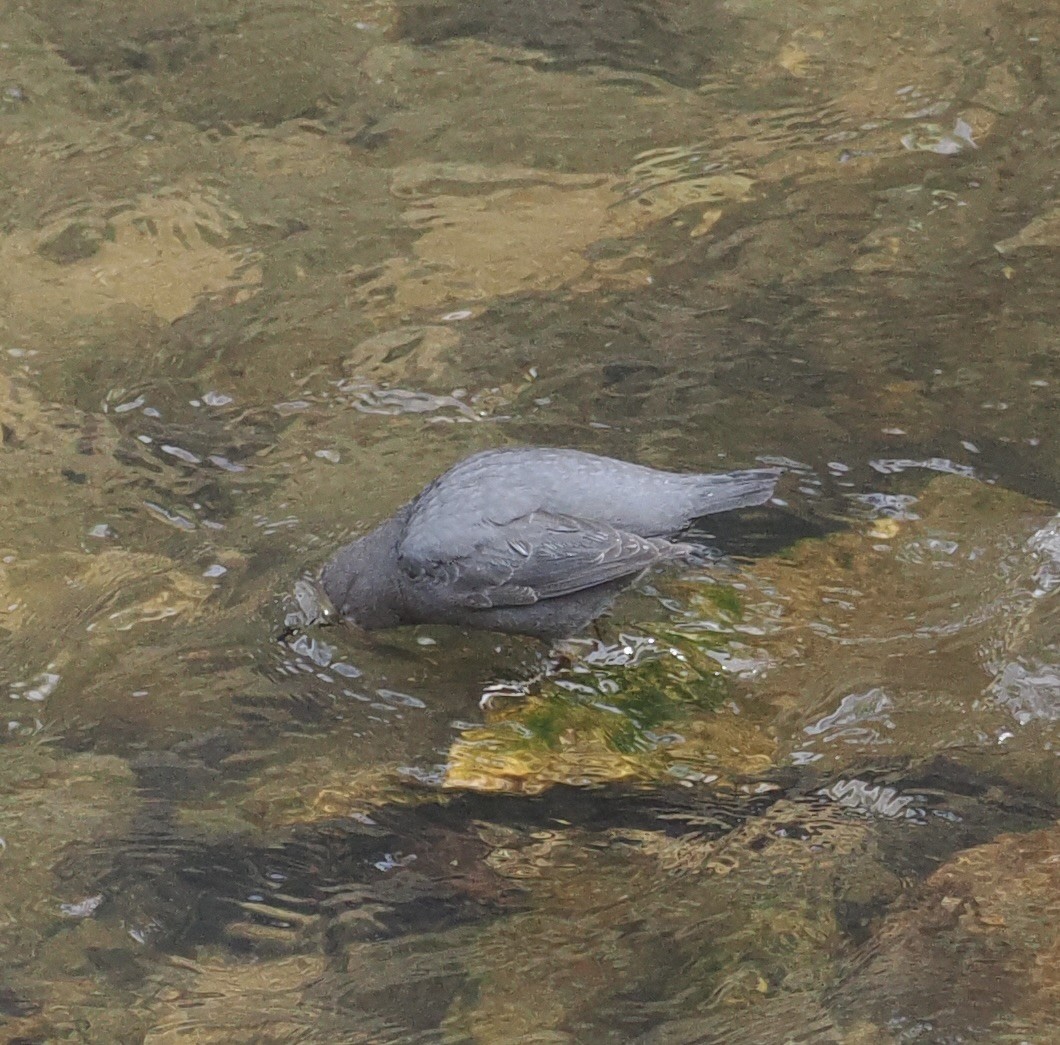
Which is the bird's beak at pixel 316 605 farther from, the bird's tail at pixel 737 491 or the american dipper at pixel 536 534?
the bird's tail at pixel 737 491

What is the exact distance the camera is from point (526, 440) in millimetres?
4715

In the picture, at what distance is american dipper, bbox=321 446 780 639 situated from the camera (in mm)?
3893

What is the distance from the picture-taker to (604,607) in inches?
159

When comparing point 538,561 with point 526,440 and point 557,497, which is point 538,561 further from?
point 526,440

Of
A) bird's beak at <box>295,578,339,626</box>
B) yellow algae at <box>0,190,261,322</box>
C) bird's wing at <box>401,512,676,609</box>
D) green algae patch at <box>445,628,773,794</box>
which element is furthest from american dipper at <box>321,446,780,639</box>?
yellow algae at <box>0,190,261,322</box>

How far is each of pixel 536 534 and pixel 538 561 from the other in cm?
9

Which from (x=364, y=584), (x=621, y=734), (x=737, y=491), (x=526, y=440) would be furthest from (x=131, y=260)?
(x=621, y=734)

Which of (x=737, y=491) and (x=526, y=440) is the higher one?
(x=737, y=491)

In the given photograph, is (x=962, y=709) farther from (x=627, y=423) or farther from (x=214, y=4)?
(x=214, y=4)

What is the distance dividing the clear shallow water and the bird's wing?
0.97ft

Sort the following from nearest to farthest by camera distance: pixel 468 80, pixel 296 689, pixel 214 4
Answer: pixel 296 689
pixel 468 80
pixel 214 4

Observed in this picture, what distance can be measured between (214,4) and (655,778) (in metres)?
5.68

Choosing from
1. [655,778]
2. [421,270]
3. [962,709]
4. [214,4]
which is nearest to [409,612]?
[655,778]

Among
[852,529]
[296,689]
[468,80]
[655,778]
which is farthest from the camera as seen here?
[468,80]
